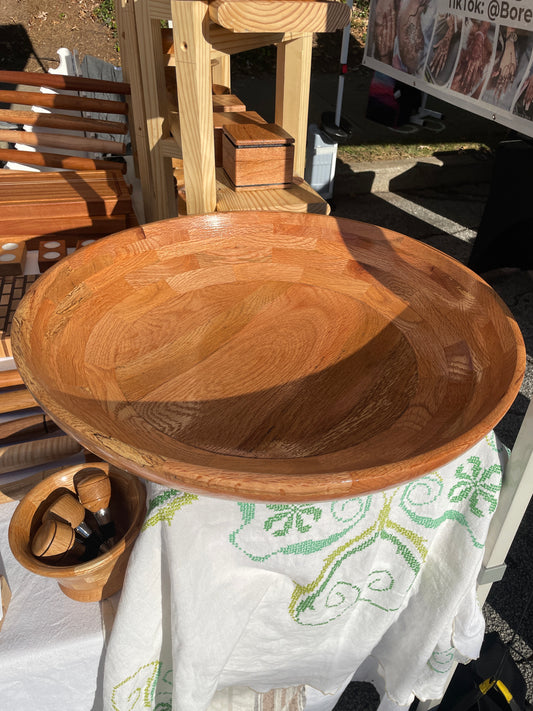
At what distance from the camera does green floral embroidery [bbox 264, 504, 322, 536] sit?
645 millimetres

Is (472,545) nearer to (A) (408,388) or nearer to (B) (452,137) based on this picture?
(A) (408,388)

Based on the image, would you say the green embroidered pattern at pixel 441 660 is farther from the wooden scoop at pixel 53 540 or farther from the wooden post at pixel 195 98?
the wooden post at pixel 195 98

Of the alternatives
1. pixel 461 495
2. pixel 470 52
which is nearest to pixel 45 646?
pixel 461 495

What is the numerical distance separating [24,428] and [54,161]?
965mm

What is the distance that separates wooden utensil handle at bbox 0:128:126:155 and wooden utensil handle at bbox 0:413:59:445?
3.09 ft

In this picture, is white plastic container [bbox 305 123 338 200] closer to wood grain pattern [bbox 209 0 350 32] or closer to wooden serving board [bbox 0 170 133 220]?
wooden serving board [bbox 0 170 133 220]

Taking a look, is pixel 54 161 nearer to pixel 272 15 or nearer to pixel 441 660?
pixel 272 15

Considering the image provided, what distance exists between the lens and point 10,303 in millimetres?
1048

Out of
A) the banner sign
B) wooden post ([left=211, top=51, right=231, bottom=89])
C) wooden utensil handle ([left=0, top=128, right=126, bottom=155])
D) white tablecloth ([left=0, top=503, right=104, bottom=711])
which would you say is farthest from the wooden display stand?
the banner sign

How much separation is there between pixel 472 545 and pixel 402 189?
12.9 feet

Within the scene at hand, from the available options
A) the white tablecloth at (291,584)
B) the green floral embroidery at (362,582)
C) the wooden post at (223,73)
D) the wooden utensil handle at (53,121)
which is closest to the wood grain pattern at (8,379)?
the white tablecloth at (291,584)

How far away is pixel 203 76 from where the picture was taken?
2.58 ft

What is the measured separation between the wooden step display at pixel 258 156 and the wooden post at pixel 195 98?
0.30 feet

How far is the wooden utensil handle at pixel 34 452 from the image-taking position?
→ 829 millimetres
